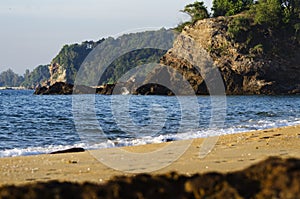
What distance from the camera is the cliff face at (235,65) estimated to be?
79375mm

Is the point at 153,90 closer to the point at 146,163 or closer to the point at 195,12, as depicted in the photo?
the point at 195,12

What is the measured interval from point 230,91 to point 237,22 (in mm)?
12151

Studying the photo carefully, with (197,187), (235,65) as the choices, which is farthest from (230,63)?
(197,187)

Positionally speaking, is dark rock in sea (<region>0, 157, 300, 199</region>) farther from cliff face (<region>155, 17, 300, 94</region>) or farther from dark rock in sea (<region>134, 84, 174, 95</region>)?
dark rock in sea (<region>134, 84, 174, 95</region>)

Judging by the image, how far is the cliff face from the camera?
79375 mm

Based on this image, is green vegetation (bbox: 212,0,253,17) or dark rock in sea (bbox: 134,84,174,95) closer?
dark rock in sea (bbox: 134,84,174,95)

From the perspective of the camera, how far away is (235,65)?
79.9m

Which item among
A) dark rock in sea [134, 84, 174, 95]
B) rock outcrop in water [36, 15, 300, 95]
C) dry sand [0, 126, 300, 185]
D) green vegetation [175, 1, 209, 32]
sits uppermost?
green vegetation [175, 1, 209, 32]

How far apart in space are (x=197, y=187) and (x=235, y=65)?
7799 cm

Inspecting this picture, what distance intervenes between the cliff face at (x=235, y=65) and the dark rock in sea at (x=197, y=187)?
3035 inches

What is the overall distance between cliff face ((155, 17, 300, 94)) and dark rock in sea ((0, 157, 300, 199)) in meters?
77.1

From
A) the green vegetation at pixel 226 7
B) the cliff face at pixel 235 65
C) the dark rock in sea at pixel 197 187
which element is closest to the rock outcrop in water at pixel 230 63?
the cliff face at pixel 235 65

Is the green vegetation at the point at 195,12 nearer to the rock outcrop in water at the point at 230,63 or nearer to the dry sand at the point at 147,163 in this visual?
the rock outcrop in water at the point at 230,63

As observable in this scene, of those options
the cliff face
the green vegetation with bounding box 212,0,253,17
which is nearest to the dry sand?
the cliff face
